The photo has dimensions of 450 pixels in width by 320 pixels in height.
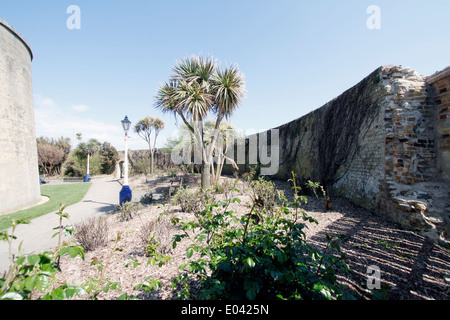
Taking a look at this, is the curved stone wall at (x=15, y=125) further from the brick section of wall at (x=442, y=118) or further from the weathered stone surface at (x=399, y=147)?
the brick section of wall at (x=442, y=118)

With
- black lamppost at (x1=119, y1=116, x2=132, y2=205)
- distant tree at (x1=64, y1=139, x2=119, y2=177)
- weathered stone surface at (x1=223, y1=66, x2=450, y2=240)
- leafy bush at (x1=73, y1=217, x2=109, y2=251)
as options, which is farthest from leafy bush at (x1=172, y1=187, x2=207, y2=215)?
distant tree at (x1=64, y1=139, x2=119, y2=177)

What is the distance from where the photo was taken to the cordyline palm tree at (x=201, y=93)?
7176mm

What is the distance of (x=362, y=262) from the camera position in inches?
98.0

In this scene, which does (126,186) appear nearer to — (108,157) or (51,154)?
(108,157)

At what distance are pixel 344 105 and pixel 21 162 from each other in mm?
Result: 12709

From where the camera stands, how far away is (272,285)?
1.39 m

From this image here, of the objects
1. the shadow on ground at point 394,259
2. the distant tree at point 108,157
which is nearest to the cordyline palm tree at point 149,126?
the distant tree at point 108,157

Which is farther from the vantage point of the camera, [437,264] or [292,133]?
[292,133]

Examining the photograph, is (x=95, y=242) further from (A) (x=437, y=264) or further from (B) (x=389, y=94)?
(B) (x=389, y=94)

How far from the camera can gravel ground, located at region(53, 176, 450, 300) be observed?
6.72 ft

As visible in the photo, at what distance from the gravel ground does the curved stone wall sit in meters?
6.66

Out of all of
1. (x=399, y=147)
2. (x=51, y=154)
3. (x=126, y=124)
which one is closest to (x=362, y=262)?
(x=399, y=147)

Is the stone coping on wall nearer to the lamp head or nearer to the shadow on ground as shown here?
the lamp head
